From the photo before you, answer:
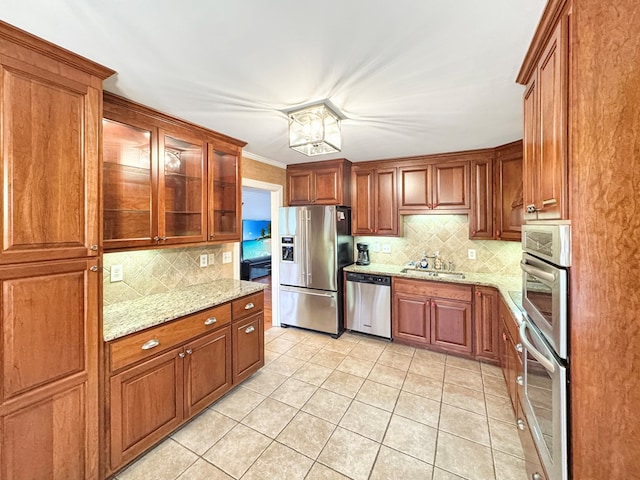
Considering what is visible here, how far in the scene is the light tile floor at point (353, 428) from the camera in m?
1.64

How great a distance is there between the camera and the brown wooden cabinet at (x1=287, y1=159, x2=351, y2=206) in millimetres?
3621

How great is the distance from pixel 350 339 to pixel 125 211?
9.41 ft

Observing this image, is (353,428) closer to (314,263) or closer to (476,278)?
(314,263)

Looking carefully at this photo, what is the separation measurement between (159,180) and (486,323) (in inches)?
134

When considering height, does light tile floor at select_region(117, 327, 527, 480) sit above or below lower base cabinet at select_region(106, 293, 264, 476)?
below

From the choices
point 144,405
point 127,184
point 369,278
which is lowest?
point 144,405

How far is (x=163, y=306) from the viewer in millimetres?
1998

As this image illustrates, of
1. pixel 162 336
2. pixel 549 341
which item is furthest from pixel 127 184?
pixel 549 341

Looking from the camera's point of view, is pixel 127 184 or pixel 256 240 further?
pixel 256 240

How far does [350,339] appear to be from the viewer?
11.6 ft

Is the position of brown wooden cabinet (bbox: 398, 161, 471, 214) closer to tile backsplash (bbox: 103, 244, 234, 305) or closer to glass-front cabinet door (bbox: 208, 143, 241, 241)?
glass-front cabinet door (bbox: 208, 143, 241, 241)

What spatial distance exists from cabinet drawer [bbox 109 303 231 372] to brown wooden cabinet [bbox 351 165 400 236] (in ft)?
7.28

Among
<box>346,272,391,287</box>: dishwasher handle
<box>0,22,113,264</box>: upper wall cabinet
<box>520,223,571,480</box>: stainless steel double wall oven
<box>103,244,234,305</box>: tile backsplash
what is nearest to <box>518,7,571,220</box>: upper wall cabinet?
<box>520,223,571,480</box>: stainless steel double wall oven

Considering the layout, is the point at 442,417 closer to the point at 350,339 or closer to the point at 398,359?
the point at 398,359
